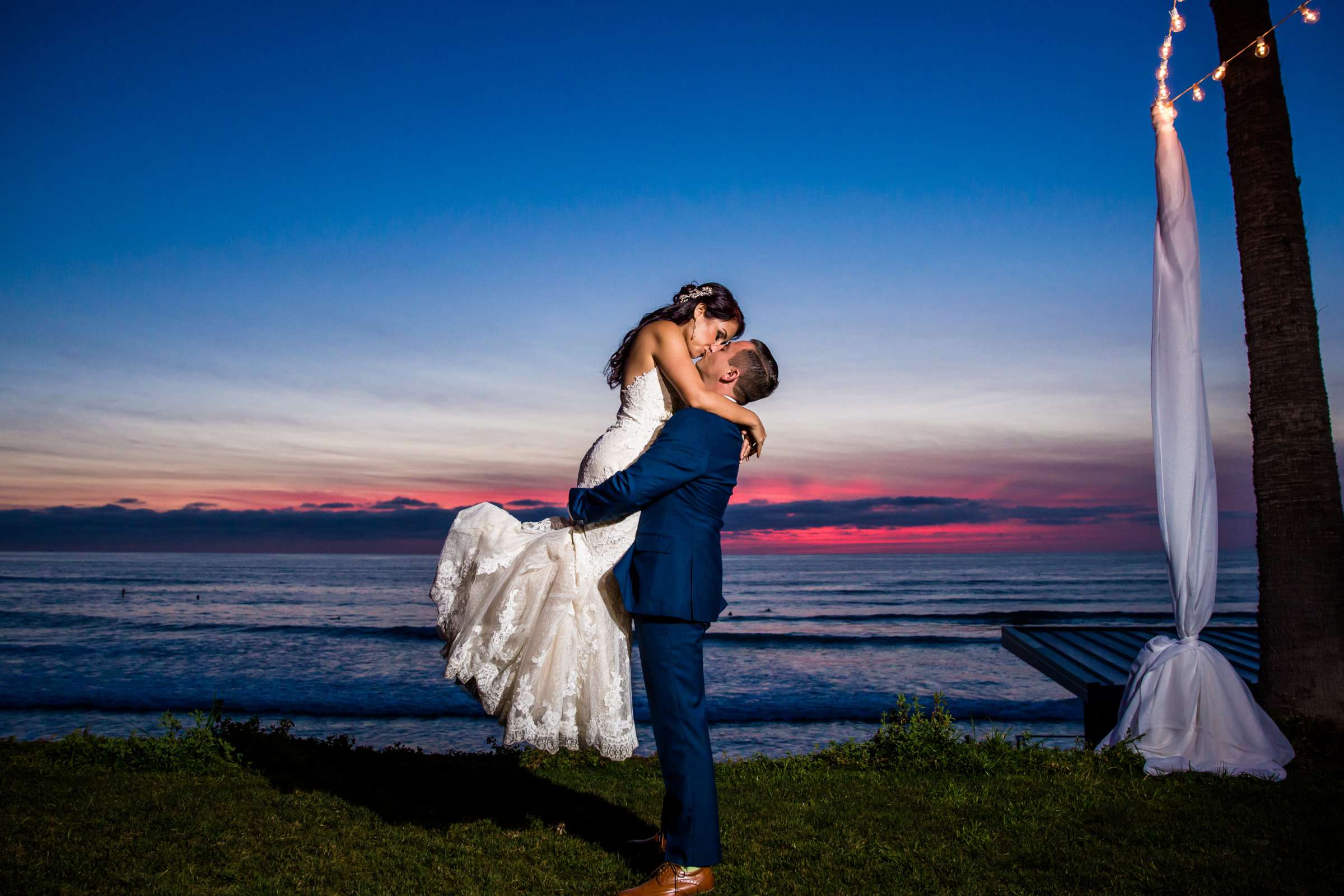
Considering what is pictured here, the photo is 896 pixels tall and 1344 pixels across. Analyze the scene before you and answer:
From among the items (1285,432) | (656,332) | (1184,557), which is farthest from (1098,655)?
(656,332)

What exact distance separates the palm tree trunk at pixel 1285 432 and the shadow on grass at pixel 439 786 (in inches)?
192

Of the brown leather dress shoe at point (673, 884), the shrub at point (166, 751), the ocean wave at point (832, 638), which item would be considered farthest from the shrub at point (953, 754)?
the ocean wave at point (832, 638)

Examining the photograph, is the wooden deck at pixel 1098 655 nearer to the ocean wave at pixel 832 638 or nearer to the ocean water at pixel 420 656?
the ocean water at pixel 420 656

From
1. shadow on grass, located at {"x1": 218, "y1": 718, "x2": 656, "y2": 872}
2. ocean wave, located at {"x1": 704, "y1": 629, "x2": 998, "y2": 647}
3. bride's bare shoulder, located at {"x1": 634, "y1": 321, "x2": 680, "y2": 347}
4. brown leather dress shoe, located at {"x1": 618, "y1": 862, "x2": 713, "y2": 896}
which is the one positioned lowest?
ocean wave, located at {"x1": 704, "y1": 629, "x2": 998, "y2": 647}

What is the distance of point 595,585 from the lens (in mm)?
3719

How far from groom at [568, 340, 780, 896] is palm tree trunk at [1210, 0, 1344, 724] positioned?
481 cm

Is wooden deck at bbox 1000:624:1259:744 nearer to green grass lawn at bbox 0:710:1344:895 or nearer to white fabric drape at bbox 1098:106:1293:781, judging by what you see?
white fabric drape at bbox 1098:106:1293:781

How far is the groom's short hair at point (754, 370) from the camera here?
3508 mm

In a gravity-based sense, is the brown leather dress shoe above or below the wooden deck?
above

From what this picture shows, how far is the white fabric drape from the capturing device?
5168mm

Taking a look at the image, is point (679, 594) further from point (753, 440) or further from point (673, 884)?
point (673, 884)

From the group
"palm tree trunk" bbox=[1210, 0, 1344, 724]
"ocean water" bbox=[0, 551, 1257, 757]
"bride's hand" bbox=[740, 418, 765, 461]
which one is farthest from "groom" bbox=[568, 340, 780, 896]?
"palm tree trunk" bbox=[1210, 0, 1344, 724]

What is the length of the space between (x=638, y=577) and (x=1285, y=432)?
525 centimetres

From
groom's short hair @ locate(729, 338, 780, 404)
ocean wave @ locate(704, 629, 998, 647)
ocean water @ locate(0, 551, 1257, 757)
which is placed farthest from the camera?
ocean wave @ locate(704, 629, 998, 647)
